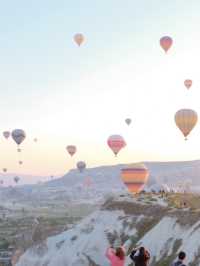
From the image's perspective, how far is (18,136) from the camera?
85938 mm

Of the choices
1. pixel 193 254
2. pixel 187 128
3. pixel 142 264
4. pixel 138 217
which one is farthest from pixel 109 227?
pixel 142 264

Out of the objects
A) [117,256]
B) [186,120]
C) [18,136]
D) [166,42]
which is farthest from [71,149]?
[117,256]

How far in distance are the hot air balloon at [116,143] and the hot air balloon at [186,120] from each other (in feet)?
54.0

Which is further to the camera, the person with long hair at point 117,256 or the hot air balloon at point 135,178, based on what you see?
the hot air balloon at point 135,178

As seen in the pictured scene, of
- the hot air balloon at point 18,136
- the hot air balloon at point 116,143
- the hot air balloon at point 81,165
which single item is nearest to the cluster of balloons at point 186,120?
the hot air balloon at point 116,143

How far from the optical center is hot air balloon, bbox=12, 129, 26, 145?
281ft

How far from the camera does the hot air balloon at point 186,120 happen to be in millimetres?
54625

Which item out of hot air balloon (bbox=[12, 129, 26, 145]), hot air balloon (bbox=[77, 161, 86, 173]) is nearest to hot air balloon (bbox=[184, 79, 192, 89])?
hot air balloon (bbox=[12, 129, 26, 145])

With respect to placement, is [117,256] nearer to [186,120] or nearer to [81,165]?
[186,120]

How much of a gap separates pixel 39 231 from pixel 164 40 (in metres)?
28.4

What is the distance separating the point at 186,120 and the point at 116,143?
58.3 ft

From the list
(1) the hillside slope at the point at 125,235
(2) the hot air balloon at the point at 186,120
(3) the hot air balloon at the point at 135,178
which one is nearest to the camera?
(1) the hillside slope at the point at 125,235

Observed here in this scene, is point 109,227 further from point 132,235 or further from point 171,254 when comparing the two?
point 171,254

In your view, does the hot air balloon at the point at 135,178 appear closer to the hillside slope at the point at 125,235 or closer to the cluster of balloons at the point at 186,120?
the hillside slope at the point at 125,235
